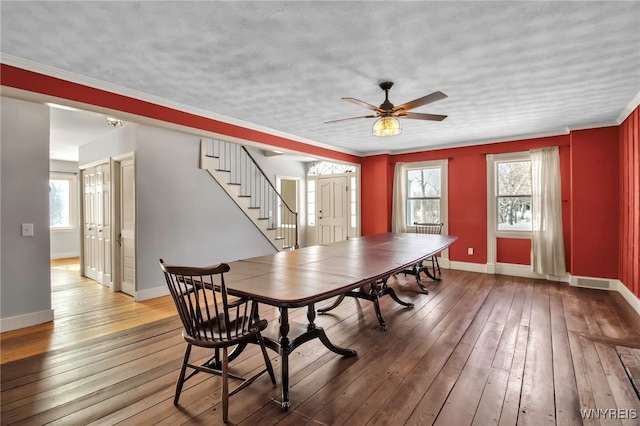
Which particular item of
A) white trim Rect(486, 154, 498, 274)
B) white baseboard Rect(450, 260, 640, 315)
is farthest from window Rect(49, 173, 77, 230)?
white trim Rect(486, 154, 498, 274)

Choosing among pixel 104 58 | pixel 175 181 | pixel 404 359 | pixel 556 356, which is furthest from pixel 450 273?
pixel 104 58

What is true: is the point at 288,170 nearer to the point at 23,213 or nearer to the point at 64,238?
the point at 23,213

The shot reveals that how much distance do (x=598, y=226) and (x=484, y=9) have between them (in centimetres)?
428

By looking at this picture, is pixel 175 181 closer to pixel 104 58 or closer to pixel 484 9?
pixel 104 58

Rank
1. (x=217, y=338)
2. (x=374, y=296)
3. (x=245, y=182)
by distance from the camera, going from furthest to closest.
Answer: (x=245, y=182)
(x=374, y=296)
(x=217, y=338)

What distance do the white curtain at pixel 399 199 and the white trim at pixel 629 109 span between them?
330 centimetres

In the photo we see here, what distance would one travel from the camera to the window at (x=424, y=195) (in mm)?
6195

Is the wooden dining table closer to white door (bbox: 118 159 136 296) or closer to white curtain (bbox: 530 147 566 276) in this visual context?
white door (bbox: 118 159 136 296)

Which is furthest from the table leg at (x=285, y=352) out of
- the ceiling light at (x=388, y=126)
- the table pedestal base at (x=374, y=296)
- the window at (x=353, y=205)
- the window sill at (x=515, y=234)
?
the window at (x=353, y=205)

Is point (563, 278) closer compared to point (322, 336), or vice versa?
point (322, 336)

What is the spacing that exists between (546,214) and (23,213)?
22.8 feet

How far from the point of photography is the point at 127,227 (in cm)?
436

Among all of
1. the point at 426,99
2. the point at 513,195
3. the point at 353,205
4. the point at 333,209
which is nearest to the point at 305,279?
the point at 426,99

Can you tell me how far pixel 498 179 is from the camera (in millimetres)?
5539
